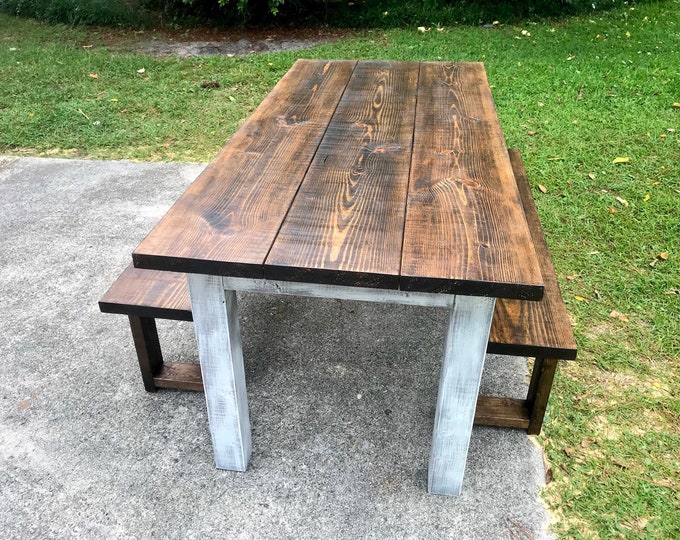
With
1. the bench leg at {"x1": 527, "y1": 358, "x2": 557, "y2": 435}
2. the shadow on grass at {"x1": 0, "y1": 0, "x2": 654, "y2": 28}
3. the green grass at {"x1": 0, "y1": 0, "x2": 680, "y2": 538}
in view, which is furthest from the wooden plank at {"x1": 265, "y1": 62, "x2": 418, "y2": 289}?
the shadow on grass at {"x1": 0, "y1": 0, "x2": 654, "y2": 28}

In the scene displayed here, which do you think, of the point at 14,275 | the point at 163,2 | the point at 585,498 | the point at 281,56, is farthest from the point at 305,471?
the point at 163,2

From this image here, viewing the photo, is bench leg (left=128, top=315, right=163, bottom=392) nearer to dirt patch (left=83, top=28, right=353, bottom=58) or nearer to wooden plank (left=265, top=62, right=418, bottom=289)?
wooden plank (left=265, top=62, right=418, bottom=289)

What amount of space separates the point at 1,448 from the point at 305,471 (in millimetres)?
1087

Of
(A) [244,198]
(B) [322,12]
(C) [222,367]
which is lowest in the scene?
(B) [322,12]

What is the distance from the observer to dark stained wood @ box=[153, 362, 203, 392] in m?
2.30

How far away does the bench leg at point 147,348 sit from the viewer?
A: 2.20 metres

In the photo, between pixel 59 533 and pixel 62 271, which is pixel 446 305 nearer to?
pixel 59 533

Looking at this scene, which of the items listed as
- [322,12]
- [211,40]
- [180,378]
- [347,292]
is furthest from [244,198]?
[322,12]

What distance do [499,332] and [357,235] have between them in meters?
0.62

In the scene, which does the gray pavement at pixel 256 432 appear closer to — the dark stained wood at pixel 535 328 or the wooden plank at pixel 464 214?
the dark stained wood at pixel 535 328

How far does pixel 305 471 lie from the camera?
6.64 ft

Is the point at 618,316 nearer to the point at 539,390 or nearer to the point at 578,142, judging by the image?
the point at 539,390

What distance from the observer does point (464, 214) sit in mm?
1654

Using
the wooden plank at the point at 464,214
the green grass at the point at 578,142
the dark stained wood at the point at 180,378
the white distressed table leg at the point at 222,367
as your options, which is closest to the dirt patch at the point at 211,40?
the green grass at the point at 578,142
